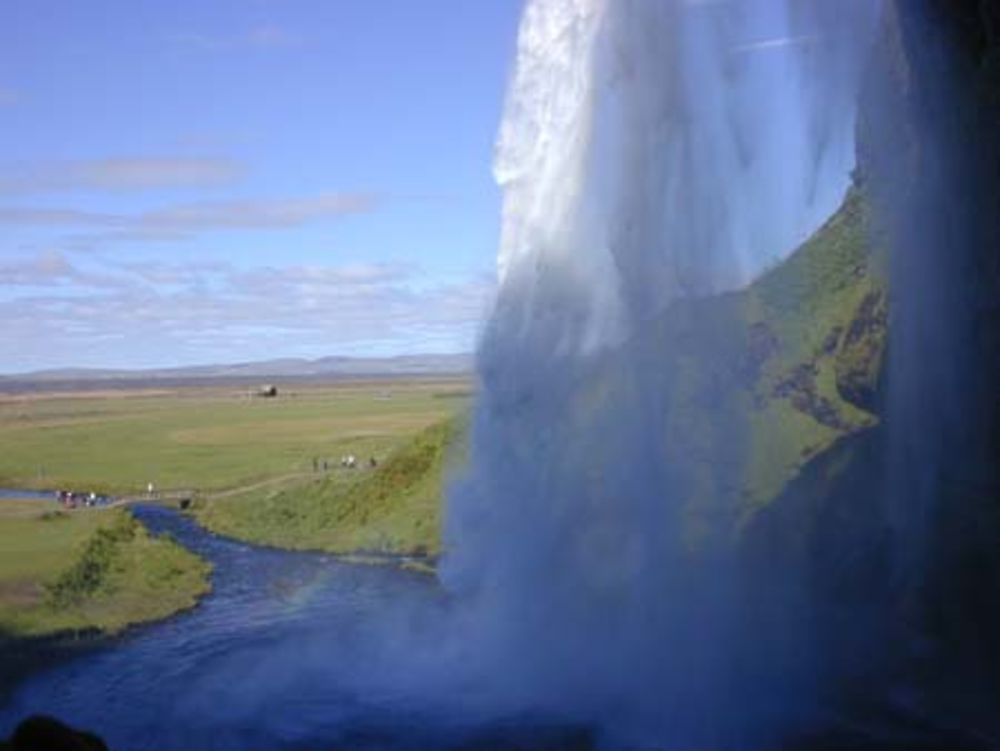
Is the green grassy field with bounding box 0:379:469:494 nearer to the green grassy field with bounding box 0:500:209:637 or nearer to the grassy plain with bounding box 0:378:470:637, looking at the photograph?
the grassy plain with bounding box 0:378:470:637

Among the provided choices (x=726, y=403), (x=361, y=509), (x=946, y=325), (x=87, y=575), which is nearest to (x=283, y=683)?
(x=726, y=403)

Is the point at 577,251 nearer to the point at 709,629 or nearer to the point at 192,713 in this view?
the point at 709,629

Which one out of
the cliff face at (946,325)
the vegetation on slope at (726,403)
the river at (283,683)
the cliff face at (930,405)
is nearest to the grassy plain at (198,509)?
the vegetation on slope at (726,403)

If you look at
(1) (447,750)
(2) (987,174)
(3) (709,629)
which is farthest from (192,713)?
(2) (987,174)

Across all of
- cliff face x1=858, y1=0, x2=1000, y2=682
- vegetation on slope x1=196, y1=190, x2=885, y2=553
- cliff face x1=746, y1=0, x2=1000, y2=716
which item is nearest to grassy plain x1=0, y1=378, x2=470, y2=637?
vegetation on slope x1=196, y1=190, x2=885, y2=553

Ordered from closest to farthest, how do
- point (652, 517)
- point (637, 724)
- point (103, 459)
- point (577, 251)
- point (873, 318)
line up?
point (637, 724), point (652, 517), point (577, 251), point (873, 318), point (103, 459)
